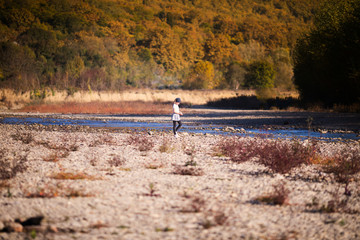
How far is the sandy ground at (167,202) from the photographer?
6.50 meters

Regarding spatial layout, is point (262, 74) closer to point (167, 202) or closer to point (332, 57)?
point (332, 57)

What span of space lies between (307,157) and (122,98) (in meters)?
44.8

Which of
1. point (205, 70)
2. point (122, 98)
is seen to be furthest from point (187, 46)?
point (122, 98)

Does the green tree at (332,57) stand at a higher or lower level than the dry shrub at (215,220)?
higher

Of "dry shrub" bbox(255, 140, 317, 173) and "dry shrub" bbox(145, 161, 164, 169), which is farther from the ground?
"dry shrub" bbox(255, 140, 317, 173)

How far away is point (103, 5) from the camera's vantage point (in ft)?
621

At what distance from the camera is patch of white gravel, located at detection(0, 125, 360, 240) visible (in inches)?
257

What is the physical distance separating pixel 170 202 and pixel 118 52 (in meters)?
127

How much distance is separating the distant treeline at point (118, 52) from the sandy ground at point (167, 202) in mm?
48059

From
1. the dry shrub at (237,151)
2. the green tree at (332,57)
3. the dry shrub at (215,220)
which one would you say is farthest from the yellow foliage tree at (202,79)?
the dry shrub at (215,220)

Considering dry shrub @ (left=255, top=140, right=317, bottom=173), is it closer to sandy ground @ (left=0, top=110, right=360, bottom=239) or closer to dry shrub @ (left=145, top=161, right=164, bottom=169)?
sandy ground @ (left=0, top=110, right=360, bottom=239)

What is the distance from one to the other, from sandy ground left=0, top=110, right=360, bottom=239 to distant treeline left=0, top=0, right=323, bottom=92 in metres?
48.1

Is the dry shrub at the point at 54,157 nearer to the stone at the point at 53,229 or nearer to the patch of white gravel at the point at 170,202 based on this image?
the patch of white gravel at the point at 170,202

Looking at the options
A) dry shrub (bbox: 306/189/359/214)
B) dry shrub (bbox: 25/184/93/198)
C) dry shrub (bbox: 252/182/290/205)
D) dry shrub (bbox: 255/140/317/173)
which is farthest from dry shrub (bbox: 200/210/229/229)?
dry shrub (bbox: 255/140/317/173)
